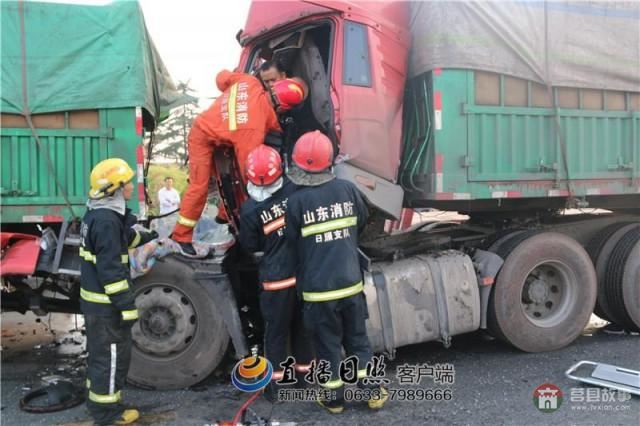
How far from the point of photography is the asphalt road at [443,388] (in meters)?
3.81

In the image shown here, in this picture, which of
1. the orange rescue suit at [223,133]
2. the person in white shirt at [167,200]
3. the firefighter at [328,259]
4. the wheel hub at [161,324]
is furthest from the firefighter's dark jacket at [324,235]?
the person in white shirt at [167,200]

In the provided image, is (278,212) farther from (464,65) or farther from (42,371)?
(42,371)

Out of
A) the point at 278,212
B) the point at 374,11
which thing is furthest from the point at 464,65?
the point at 278,212

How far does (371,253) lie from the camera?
4.87 m

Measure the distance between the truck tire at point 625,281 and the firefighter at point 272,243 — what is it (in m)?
3.36

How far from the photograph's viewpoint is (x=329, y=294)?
3803 mm

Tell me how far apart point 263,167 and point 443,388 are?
2.18 meters

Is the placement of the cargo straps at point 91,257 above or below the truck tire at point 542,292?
above

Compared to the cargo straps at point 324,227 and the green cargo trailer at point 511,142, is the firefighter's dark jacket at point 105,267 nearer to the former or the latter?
the cargo straps at point 324,227

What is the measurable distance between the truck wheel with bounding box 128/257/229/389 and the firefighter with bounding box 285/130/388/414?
896 millimetres

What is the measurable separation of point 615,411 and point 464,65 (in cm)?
289

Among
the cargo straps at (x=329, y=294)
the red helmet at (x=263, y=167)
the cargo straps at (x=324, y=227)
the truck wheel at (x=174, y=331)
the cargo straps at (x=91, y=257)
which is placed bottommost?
the truck wheel at (x=174, y=331)

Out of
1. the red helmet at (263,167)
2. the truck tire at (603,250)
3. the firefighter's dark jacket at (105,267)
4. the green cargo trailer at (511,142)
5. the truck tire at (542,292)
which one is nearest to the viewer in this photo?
the firefighter's dark jacket at (105,267)

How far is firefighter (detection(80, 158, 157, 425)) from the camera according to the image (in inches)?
145
